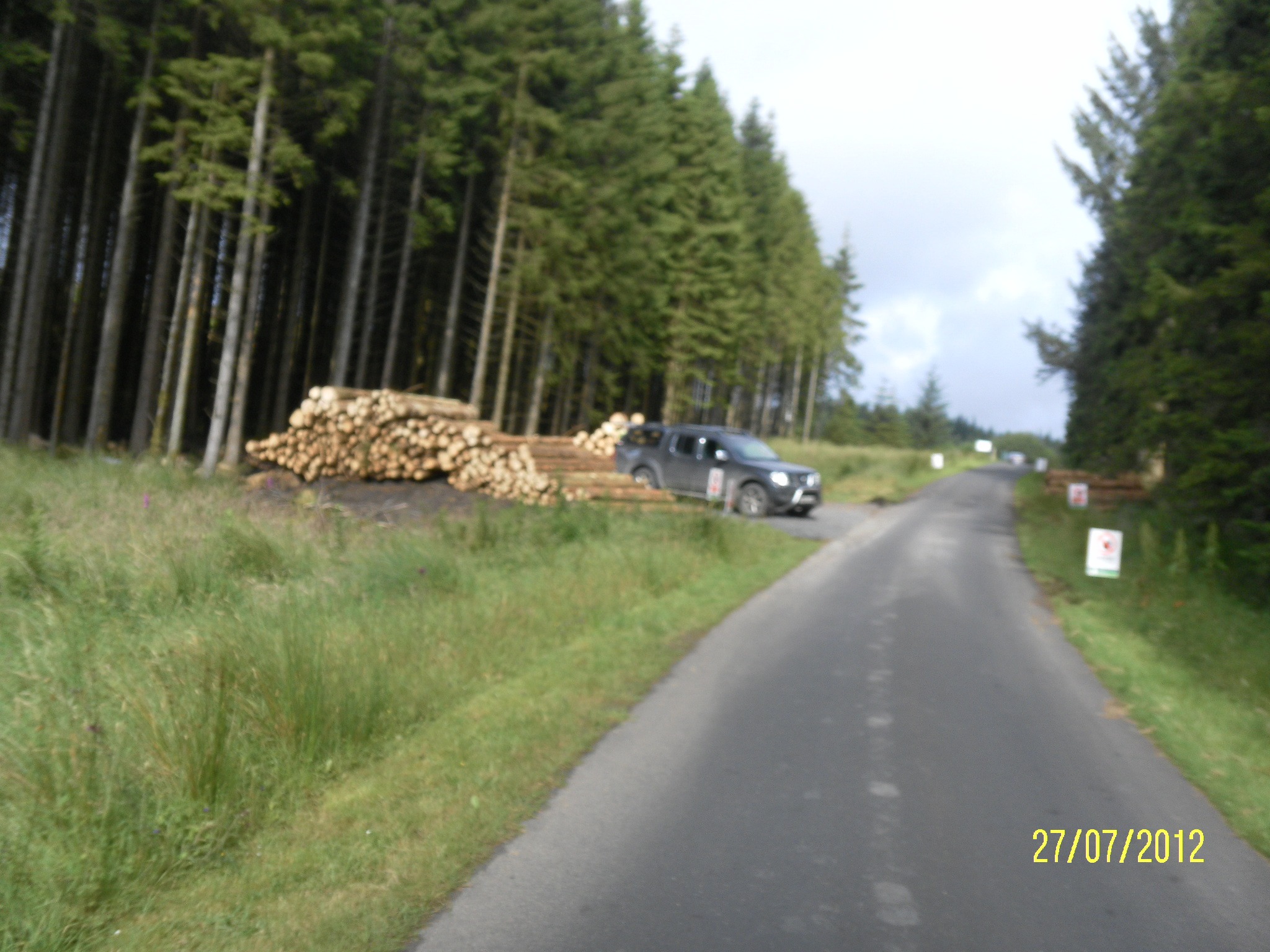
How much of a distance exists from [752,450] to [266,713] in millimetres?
18425

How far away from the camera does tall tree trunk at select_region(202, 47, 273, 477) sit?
62.9 ft

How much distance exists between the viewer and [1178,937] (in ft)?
13.6

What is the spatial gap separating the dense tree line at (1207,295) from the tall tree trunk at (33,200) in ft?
67.1

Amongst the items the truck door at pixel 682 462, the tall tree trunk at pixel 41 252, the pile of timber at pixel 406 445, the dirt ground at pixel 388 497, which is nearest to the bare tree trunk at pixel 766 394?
the truck door at pixel 682 462


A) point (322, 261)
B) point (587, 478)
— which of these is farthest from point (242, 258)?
point (322, 261)

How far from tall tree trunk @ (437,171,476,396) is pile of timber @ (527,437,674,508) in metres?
7.58

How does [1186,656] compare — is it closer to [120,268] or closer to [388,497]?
[388,497]

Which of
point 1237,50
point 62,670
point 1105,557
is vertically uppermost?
point 1237,50

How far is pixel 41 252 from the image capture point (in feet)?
59.9

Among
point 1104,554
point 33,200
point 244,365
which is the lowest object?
point 1104,554

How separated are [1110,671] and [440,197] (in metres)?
24.1

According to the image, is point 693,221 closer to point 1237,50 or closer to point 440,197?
point 440,197

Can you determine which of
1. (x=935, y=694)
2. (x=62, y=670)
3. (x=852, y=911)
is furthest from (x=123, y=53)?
(x=852, y=911)

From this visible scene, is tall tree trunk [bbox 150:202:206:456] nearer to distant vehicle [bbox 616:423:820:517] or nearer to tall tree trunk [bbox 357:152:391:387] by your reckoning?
tall tree trunk [bbox 357:152:391:387]
